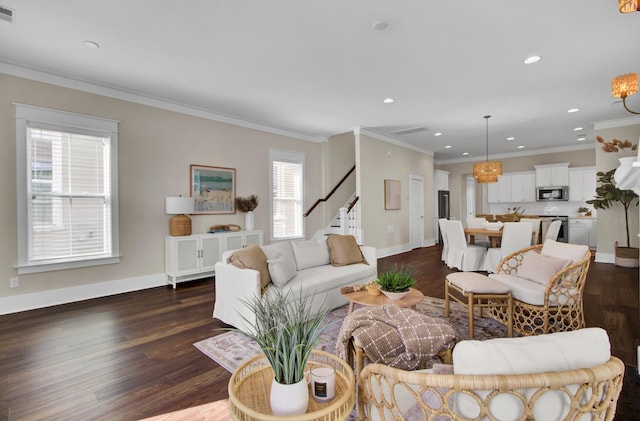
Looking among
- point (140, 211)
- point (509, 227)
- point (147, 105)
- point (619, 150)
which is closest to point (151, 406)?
point (140, 211)

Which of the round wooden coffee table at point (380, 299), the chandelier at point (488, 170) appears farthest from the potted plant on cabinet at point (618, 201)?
the round wooden coffee table at point (380, 299)

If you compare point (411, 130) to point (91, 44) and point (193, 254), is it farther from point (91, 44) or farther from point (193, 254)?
point (91, 44)

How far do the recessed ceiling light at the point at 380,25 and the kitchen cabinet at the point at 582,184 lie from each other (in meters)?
8.17

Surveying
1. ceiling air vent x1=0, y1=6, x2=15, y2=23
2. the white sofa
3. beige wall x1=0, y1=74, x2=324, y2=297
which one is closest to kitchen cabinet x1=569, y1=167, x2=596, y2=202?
the white sofa

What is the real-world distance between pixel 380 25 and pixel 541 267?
2659 mm

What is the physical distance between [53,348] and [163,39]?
2909 millimetres

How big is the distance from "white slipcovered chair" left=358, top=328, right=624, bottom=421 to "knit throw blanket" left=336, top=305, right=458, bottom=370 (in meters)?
0.81

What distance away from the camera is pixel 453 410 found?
0.96 m

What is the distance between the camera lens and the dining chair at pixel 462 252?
17.7ft

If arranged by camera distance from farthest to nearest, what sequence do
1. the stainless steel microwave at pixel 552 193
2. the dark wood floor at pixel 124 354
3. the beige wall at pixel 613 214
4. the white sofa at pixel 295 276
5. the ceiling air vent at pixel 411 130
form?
the stainless steel microwave at pixel 552 193
the ceiling air vent at pixel 411 130
the beige wall at pixel 613 214
the white sofa at pixel 295 276
the dark wood floor at pixel 124 354

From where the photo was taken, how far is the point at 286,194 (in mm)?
6480

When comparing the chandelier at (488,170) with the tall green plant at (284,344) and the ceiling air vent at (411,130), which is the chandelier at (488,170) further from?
the tall green plant at (284,344)

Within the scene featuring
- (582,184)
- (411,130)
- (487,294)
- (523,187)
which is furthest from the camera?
(523,187)

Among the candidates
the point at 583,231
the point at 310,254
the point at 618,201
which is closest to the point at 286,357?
the point at 310,254
